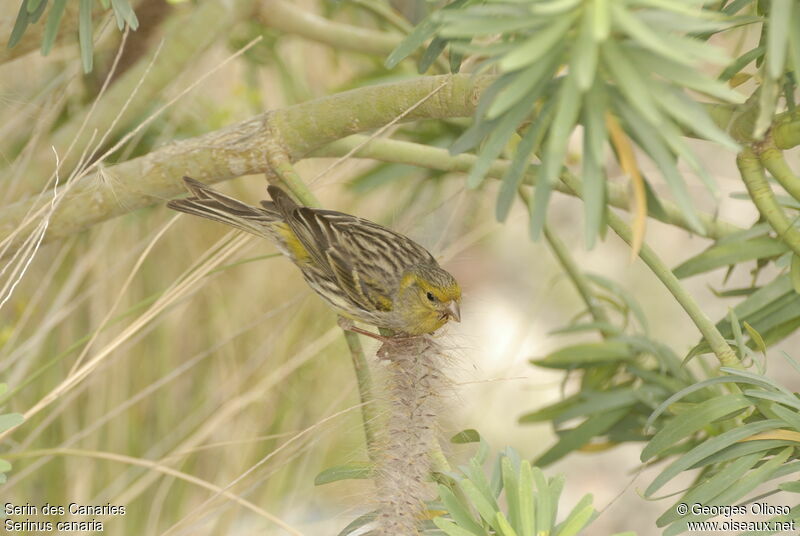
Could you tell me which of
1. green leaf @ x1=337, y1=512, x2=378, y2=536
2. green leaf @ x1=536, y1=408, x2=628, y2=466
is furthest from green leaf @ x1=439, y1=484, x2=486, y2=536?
green leaf @ x1=536, y1=408, x2=628, y2=466

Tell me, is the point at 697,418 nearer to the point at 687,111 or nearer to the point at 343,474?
the point at 343,474

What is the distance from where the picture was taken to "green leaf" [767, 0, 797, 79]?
95cm

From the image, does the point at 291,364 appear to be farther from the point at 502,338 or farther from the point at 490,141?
the point at 502,338

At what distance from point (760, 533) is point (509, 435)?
366 centimetres

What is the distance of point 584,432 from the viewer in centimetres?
247

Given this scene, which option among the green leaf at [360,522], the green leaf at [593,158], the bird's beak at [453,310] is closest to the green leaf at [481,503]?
the green leaf at [360,522]

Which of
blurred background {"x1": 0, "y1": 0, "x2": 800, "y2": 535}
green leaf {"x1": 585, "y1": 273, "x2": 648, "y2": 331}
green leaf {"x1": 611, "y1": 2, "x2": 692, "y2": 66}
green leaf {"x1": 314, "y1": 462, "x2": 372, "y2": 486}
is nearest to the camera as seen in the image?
green leaf {"x1": 611, "y1": 2, "x2": 692, "y2": 66}

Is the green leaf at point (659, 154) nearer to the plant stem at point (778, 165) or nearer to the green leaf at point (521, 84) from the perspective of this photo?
the green leaf at point (521, 84)

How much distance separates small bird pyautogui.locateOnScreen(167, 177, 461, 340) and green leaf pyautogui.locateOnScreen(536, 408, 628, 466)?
23.1 inches

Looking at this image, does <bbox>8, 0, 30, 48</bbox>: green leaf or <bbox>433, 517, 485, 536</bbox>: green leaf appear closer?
<bbox>433, 517, 485, 536</bbox>: green leaf

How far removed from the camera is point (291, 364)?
3.05 metres

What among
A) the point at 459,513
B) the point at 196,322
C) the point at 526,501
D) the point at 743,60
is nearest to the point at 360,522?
the point at 459,513

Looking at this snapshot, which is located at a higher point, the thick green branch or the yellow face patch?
the thick green branch

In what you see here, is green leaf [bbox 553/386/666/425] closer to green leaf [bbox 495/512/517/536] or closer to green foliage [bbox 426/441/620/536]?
green foliage [bbox 426/441/620/536]
